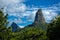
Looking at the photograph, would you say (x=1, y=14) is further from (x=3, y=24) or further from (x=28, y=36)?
(x=28, y=36)

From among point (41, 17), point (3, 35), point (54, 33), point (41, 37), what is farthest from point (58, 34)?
point (41, 17)

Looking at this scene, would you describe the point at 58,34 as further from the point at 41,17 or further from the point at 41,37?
the point at 41,17

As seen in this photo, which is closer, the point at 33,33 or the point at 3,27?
the point at 3,27

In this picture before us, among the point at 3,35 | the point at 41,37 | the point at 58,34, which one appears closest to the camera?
the point at 58,34

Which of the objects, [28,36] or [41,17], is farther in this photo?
[41,17]

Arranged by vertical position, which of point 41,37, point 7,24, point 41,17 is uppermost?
point 7,24

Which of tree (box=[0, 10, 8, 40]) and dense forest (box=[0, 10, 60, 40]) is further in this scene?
tree (box=[0, 10, 8, 40])

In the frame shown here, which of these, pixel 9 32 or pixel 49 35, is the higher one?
pixel 49 35

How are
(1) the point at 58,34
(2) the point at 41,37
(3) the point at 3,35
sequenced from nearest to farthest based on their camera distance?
1. (1) the point at 58,34
2. (3) the point at 3,35
3. (2) the point at 41,37

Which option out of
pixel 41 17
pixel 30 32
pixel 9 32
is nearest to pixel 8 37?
pixel 9 32

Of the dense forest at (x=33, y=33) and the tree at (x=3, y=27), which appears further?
the tree at (x=3, y=27)
